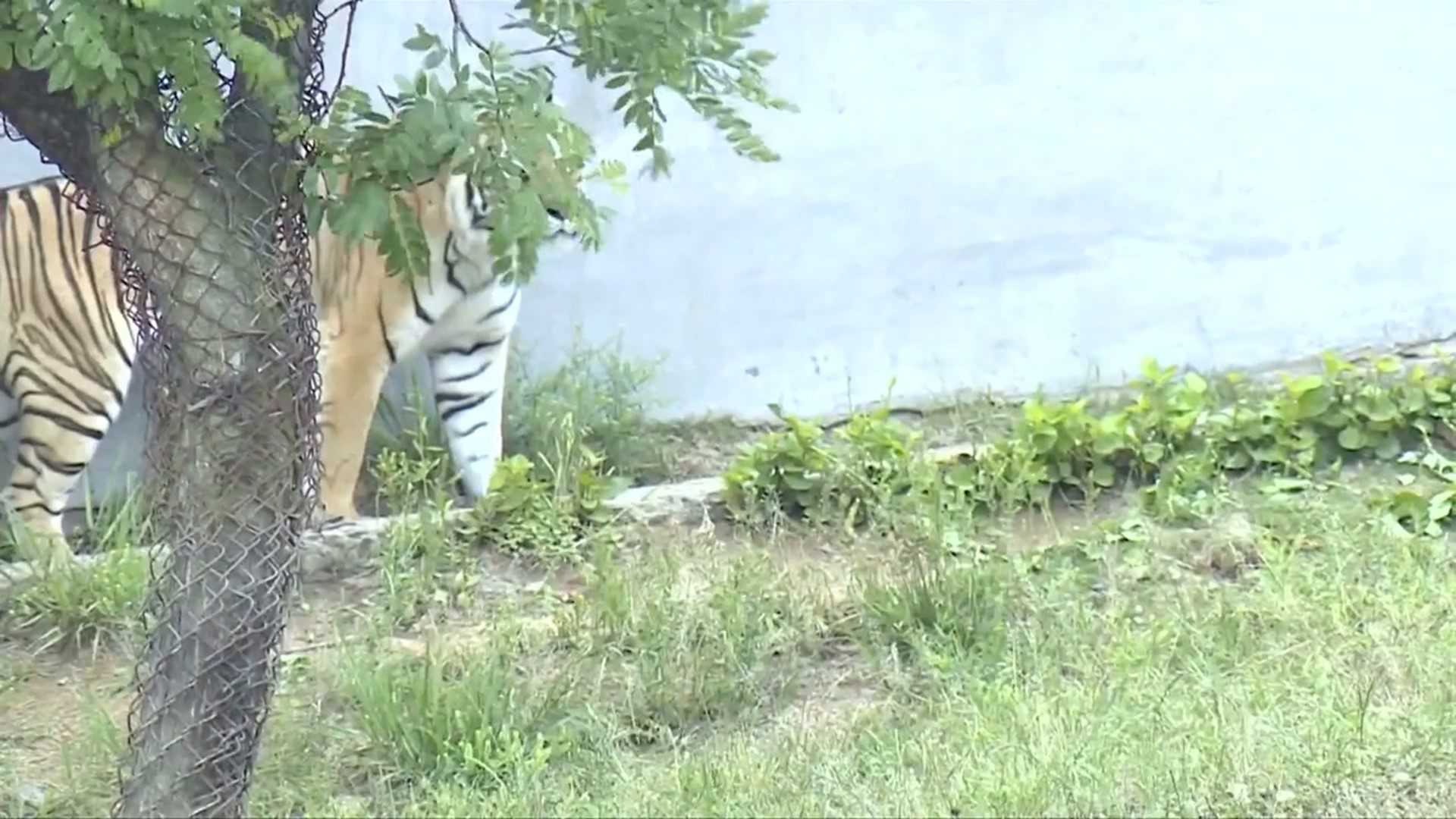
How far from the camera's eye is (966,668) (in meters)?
3.31

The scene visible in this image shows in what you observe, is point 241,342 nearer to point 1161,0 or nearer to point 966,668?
point 966,668

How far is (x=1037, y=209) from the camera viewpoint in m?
5.15

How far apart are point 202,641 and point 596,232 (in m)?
0.86

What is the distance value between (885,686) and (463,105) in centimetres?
153

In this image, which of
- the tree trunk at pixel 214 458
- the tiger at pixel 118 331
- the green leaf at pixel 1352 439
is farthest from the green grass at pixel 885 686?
the tiger at pixel 118 331

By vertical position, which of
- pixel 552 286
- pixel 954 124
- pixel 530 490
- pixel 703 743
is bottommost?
pixel 703 743

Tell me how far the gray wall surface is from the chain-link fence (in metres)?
2.45

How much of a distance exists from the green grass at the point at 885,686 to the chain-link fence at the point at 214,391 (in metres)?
0.29

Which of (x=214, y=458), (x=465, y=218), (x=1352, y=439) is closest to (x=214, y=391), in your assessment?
(x=214, y=458)

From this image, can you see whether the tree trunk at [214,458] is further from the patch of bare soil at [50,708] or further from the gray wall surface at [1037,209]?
the gray wall surface at [1037,209]

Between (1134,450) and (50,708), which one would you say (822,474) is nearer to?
(1134,450)

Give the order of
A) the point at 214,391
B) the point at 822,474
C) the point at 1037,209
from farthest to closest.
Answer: the point at 1037,209, the point at 822,474, the point at 214,391

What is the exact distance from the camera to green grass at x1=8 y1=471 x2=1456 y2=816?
8.95 feet

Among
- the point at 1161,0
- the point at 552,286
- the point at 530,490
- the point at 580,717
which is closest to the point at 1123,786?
the point at 580,717
